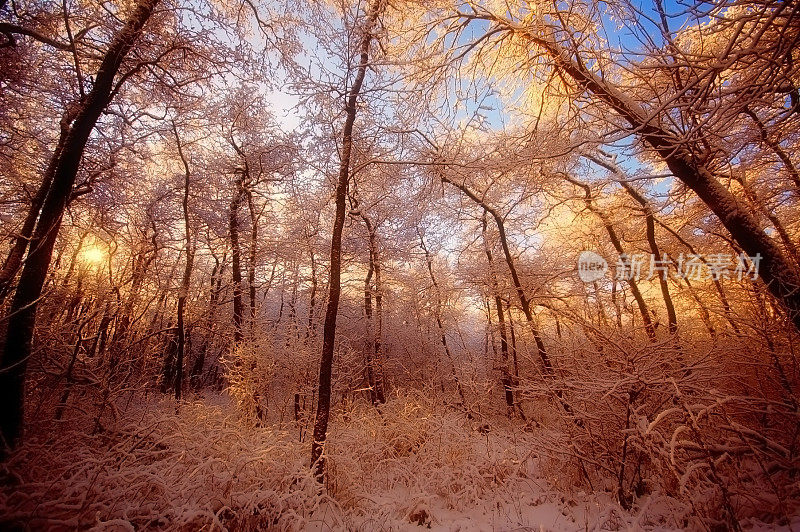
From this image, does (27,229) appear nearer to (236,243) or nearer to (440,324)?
(236,243)

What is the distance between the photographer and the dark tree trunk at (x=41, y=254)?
13.9 ft

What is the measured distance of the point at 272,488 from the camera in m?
4.41

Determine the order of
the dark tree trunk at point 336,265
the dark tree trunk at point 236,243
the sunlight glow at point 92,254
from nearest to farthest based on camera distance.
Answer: the dark tree trunk at point 336,265
the sunlight glow at point 92,254
the dark tree trunk at point 236,243

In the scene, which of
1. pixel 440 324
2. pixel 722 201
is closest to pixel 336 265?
pixel 722 201

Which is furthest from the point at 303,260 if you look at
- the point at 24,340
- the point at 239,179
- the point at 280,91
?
the point at 24,340

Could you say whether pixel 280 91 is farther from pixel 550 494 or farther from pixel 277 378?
pixel 550 494

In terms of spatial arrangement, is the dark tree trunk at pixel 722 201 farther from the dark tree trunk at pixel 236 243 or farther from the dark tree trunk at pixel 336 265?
the dark tree trunk at pixel 236 243

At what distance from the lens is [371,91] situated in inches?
246

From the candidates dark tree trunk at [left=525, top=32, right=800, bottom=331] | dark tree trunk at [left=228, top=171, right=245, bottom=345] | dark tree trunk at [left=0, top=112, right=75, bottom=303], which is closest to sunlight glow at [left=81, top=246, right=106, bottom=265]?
dark tree trunk at [left=228, top=171, right=245, bottom=345]

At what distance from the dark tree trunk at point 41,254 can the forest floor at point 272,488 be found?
623mm

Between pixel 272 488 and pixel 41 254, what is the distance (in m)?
4.92

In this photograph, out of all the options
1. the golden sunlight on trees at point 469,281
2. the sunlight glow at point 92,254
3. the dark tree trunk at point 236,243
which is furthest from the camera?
the dark tree trunk at point 236,243

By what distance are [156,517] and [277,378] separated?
6222mm

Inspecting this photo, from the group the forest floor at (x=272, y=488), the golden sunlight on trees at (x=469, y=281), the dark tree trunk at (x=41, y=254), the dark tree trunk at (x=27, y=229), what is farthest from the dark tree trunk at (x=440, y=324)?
the dark tree trunk at (x=27, y=229)
